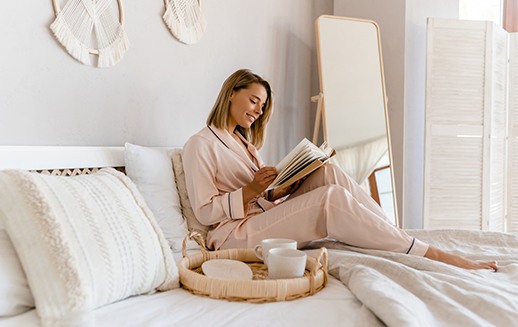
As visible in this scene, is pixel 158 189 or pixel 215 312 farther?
pixel 158 189

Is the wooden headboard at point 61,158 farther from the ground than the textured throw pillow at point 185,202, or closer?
farther from the ground

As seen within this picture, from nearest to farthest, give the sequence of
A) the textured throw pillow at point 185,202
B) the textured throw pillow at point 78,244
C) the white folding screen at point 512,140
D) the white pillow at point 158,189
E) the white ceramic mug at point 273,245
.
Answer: the textured throw pillow at point 78,244, the white ceramic mug at point 273,245, the white pillow at point 158,189, the textured throw pillow at point 185,202, the white folding screen at point 512,140

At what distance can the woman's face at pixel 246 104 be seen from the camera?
2059 millimetres

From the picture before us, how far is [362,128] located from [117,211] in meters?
2.21

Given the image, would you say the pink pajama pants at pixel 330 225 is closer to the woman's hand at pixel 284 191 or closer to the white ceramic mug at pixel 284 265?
the woman's hand at pixel 284 191

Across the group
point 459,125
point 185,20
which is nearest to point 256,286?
point 185,20

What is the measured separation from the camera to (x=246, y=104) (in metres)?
2.06

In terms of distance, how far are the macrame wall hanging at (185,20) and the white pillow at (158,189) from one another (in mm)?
648

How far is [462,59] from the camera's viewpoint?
3.28 meters

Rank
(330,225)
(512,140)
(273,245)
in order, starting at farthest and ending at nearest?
(512,140), (330,225), (273,245)

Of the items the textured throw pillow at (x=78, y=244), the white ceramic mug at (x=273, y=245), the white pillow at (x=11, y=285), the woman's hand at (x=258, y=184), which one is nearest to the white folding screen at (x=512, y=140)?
the woman's hand at (x=258, y=184)

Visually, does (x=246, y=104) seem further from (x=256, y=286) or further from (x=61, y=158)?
(x=256, y=286)

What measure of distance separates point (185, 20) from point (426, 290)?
1608mm

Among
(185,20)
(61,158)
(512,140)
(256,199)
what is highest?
(185,20)
